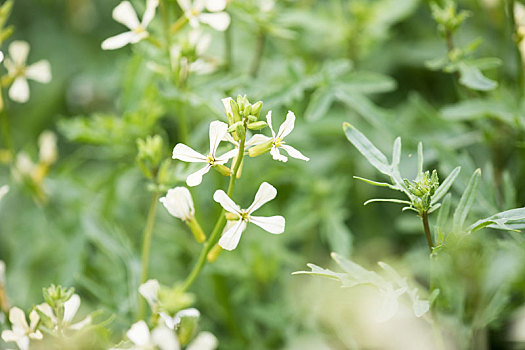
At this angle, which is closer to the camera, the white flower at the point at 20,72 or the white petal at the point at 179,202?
the white petal at the point at 179,202

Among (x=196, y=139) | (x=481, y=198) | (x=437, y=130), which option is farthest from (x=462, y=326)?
(x=196, y=139)

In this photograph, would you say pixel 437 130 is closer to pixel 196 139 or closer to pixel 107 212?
pixel 196 139

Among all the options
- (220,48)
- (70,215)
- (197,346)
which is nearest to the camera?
(197,346)

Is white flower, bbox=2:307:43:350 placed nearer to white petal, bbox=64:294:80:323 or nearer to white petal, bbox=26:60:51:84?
white petal, bbox=64:294:80:323

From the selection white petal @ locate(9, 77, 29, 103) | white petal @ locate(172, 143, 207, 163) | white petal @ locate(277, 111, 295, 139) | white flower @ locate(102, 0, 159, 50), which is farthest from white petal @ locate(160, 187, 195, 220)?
white petal @ locate(9, 77, 29, 103)

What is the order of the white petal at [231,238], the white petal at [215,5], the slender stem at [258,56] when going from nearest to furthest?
the white petal at [231,238] → the white petal at [215,5] → the slender stem at [258,56]

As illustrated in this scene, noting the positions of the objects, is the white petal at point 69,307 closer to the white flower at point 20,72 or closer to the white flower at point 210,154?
the white flower at point 210,154

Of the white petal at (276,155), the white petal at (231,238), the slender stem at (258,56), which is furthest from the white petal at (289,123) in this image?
the slender stem at (258,56)
